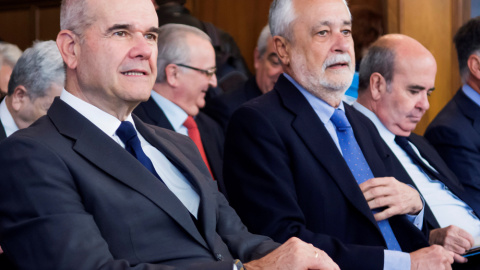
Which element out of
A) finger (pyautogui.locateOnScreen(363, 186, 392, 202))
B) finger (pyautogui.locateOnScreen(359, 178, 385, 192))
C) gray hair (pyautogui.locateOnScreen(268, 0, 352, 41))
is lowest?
finger (pyautogui.locateOnScreen(363, 186, 392, 202))

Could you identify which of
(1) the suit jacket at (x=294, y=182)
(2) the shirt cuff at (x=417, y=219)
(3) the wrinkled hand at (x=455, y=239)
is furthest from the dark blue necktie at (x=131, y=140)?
(3) the wrinkled hand at (x=455, y=239)

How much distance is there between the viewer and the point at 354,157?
2.59 metres

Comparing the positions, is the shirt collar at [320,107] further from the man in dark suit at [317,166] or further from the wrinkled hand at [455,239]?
the wrinkled hand at [455,239]

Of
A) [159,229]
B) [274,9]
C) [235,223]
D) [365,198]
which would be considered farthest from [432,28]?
[159,229]

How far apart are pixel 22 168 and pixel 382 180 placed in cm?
131

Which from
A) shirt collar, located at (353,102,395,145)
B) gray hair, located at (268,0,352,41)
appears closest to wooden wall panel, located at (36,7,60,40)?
shirt collar, located at (353,102,395,145)

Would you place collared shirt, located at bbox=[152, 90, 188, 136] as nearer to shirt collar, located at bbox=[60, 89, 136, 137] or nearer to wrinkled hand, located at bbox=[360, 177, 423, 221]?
wrinkled hand, located at bbox=[360, 177, 423, 221]

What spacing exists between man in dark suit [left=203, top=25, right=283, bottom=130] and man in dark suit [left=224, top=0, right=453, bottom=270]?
139 cm

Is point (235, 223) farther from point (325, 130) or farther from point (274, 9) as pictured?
point (274, 9)

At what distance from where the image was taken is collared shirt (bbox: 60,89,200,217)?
199cm

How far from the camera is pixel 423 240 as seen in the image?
8.42 feet

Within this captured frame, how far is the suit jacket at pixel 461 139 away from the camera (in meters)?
3.50

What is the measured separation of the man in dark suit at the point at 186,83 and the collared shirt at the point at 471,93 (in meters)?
1.34

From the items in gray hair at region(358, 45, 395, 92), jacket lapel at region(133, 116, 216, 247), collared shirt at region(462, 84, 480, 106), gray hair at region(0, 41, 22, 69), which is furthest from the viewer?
gray hair at region(0, 41, 22, 69)
